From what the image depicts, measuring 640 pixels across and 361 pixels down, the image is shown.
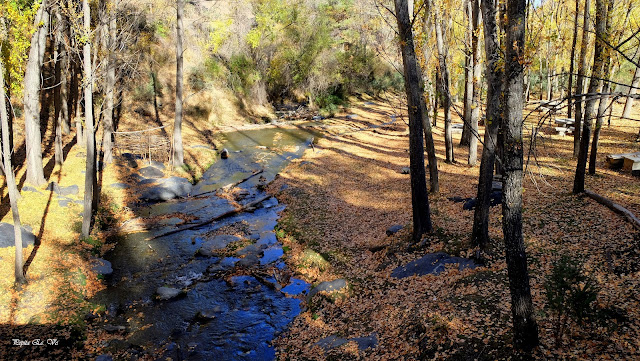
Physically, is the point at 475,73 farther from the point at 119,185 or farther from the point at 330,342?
the point at 119,185

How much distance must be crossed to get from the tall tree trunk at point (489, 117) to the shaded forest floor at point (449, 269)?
77 cm

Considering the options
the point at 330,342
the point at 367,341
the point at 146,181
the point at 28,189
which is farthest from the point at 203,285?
the point at 146,181

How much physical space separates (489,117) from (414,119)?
6.70 feet

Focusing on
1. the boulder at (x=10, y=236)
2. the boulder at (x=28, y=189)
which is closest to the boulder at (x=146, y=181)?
the boulder at (x=28, y=189)

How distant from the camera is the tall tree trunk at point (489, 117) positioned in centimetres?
927

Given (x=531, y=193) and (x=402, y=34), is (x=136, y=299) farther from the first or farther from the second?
(x=531, y=193)

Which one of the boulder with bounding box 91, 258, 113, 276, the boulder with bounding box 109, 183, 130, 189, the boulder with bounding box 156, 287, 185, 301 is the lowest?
the boulder with bounding box 156, 287, 185, 301

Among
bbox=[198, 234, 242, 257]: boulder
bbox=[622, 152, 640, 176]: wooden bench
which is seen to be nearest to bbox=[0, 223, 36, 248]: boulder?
bbox=[198, 234, 242, 257]: boulder

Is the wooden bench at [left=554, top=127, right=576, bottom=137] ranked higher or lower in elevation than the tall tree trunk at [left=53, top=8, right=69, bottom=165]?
lower

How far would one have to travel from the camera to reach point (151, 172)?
21609 millimetres

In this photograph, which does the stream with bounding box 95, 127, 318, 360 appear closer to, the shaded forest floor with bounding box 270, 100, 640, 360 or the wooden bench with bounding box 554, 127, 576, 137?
the shaded forest floor with bounding box 270, 100, 640, 360

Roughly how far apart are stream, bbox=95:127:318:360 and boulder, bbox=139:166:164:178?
137 inches

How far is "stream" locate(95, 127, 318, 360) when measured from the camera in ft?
30.6

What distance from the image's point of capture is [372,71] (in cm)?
5322
